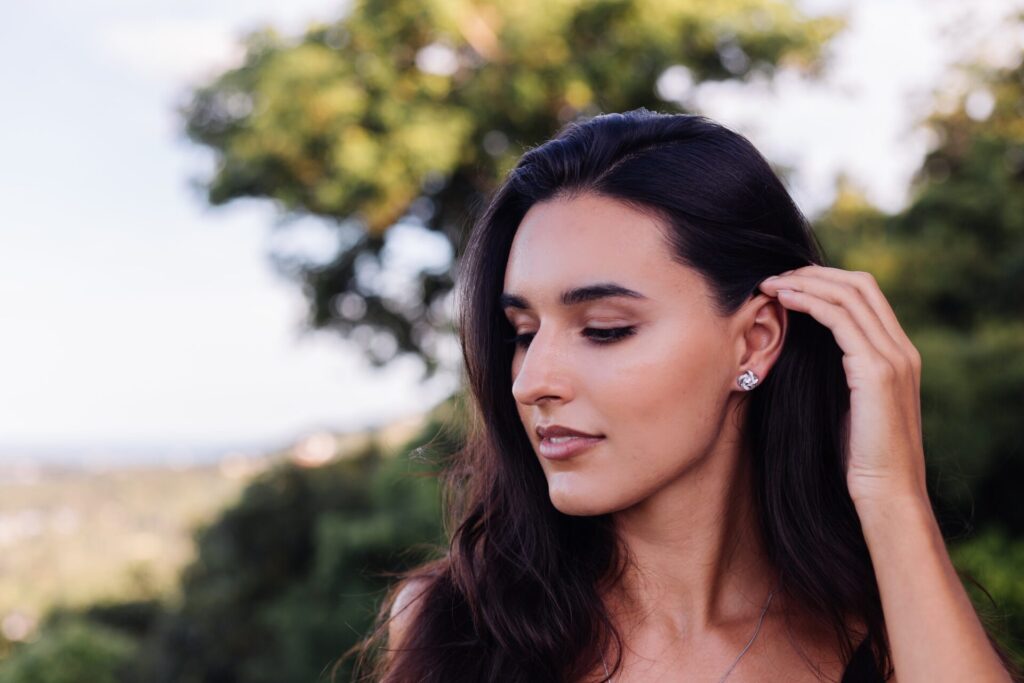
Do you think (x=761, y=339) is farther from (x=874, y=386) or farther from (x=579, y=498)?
(x=579, y=498)

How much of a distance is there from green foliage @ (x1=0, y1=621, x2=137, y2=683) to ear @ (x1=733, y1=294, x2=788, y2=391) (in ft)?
21.0

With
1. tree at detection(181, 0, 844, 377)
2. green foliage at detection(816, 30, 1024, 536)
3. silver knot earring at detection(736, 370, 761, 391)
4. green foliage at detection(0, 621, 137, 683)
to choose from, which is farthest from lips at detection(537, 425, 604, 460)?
tree at detection(181, 0, 844, 377)

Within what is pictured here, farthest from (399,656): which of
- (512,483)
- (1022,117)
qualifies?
(1022,117)

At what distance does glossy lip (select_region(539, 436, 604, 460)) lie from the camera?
2066mm

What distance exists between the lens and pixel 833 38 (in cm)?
1272

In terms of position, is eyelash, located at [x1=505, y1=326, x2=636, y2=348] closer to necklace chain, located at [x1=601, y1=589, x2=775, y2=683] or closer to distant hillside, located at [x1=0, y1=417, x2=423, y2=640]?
necklace chain, located at [x1=601, y1=589, x2=775, y2=683]

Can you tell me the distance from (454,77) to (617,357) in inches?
445

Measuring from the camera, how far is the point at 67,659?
707 cm

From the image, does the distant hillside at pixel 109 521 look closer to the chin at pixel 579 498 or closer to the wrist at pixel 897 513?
the chin at pixel 579 498

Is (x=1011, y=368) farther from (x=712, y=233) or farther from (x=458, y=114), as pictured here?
(x=458, y=114)

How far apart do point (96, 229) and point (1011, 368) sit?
2163 centimetres

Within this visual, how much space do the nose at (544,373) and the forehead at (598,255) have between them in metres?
0.10

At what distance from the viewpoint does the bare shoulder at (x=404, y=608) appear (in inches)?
94.6

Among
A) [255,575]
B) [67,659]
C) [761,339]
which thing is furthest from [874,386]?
[255,575]
